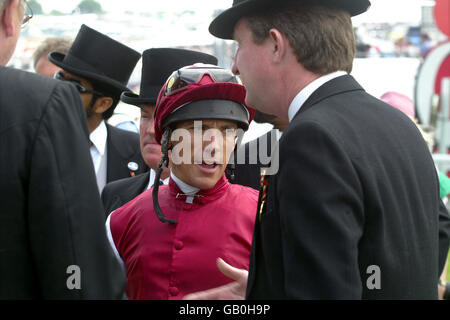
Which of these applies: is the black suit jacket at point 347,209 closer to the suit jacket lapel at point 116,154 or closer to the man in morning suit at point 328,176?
the man in morning suit at point 328,176

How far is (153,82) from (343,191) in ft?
7.07

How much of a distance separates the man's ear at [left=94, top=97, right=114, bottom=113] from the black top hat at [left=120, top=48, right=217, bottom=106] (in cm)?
97

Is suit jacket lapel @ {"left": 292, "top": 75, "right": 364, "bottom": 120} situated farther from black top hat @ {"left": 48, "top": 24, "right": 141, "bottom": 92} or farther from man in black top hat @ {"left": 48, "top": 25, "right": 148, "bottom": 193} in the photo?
black top hat @ {"left": 48, "top": 24, "right": 141, "bottom": 92}

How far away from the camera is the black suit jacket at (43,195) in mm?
1531

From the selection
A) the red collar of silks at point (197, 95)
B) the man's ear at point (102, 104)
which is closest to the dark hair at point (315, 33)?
the red collar of silks at point (197, 95)

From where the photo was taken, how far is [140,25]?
13.4 metres

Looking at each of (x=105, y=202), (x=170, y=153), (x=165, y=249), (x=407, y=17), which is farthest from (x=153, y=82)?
(x=407, y=17)

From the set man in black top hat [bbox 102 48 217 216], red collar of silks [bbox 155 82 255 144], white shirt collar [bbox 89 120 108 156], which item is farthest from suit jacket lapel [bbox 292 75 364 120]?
white shirt collar [bbox 89 120 108 156]

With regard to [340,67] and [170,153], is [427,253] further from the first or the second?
[170,153]

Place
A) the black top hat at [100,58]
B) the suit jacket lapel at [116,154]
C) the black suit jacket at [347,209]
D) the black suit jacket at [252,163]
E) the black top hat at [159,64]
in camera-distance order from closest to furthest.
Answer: the black suit jacket at [347,209]
the black suit jacket at [252,163]
the black top hat at [159,64]
the suit jacket lapel at [116,154]
the black top hat at [100,58]

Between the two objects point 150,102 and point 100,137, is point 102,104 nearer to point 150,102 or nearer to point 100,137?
point 100,137

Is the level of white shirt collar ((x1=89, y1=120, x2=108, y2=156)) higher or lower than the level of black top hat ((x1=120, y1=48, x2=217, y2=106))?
lower

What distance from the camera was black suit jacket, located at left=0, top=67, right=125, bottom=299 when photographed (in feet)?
5.02
